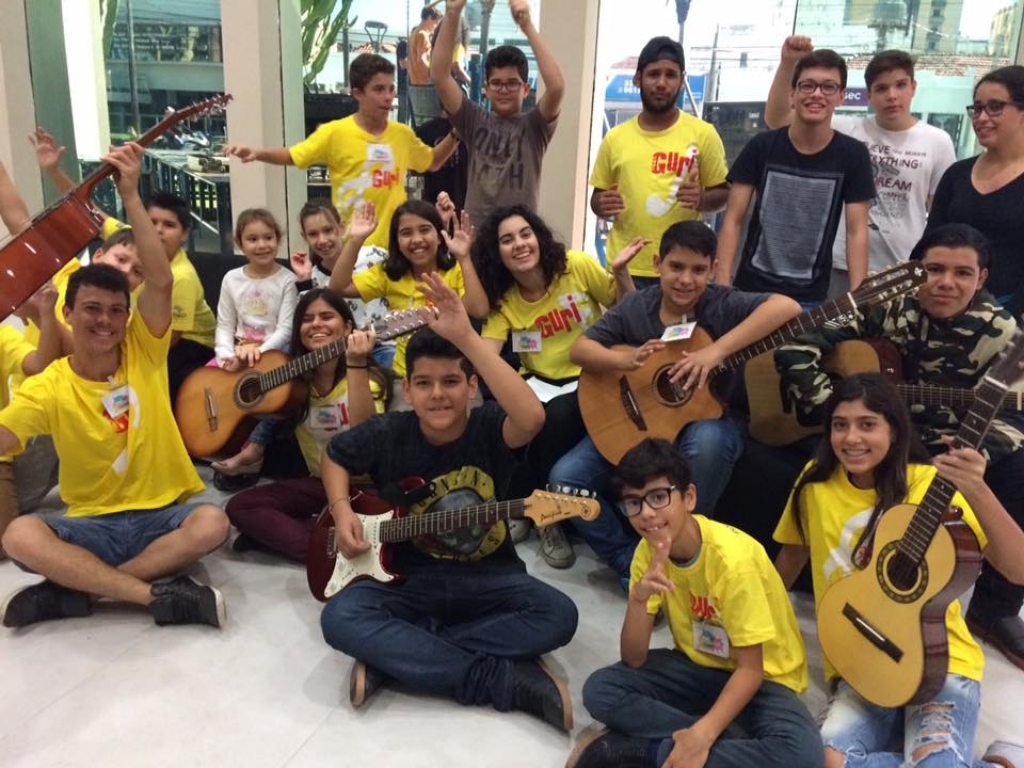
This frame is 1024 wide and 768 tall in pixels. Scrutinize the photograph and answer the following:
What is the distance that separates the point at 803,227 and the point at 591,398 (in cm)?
95

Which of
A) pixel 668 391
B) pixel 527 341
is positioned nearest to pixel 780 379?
pixel 668 391

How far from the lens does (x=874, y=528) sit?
1.84m

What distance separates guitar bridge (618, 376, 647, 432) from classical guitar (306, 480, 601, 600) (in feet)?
1.64

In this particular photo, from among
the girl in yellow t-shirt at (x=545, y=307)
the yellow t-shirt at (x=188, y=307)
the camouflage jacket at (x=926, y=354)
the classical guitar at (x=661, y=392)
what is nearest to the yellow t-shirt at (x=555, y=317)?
the girl in yellow t-shirt at (x=545, y=307)

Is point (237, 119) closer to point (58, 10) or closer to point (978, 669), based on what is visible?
point (58, 10)

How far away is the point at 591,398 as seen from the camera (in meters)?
2.60

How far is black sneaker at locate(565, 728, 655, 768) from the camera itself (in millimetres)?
1738

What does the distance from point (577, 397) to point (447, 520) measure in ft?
2.83

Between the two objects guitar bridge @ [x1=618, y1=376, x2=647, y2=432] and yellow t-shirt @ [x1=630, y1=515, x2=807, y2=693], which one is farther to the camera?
guitar bridge @ [x1=618, y1=376, x2=647, y2=432]

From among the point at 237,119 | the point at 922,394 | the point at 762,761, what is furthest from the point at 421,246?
the point at 237,119

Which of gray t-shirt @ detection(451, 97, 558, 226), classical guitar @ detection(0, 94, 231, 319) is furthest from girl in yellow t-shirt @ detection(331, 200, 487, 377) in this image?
classical guitar @ detection(0, 94, 231, 319)

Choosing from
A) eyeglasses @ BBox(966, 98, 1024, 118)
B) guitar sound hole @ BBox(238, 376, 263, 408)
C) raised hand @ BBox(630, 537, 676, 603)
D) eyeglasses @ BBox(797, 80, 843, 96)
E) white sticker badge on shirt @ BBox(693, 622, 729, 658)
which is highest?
eyeglasses @ BBox(797, 80, 843, 96)

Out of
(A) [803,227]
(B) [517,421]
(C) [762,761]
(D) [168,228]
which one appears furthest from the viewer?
(D) [168,228]

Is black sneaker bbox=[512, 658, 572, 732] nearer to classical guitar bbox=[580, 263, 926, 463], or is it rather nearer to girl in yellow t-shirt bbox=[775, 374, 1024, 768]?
girl in yellow t-shirt bbox=[775, 374, 1024, 768]
